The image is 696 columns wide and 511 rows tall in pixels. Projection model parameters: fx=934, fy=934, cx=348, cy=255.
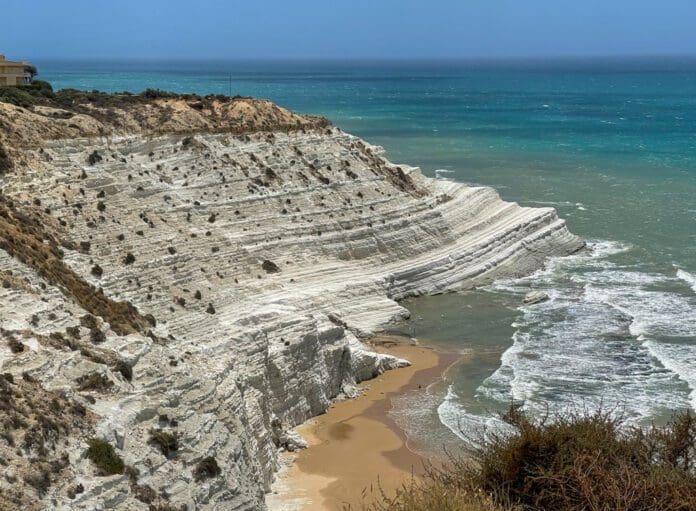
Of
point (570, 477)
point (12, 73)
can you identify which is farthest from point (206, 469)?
point (12, 73)

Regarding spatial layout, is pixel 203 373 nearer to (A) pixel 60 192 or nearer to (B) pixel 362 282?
(A) pixel 60 192

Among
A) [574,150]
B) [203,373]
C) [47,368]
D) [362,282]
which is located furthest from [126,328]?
[574,150]

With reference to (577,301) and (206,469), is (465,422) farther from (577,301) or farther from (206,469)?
(577,301)

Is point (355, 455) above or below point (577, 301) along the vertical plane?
below

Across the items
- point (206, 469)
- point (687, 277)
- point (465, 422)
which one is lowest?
point (465, 422)

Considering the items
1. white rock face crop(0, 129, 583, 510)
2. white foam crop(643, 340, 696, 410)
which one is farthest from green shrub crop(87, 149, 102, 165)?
white foam crop(643, 340, 696, 410)
